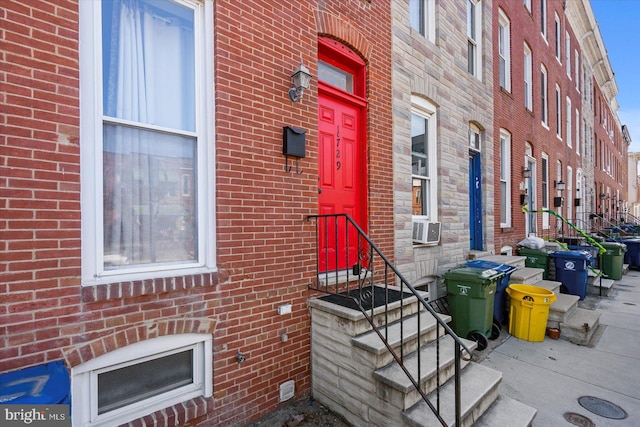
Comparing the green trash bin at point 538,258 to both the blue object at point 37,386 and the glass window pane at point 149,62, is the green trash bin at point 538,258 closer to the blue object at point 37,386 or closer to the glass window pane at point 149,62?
the glass window pane at point 149,62

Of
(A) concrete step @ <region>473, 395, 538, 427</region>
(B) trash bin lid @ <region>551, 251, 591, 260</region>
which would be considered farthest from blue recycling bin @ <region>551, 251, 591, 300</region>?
(A) concrete step @ <region>473, 395, 538, 427</region>

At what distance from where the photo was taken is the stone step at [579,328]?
453 centimetres

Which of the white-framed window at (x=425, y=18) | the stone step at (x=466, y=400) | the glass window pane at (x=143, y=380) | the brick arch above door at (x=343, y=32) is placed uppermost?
the white-framed window at (x=425, y=18)

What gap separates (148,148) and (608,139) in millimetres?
30681

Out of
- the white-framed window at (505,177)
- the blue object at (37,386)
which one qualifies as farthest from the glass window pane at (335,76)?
the white-framed window at (505,177)

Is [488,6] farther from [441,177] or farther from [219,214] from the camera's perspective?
[219,214]

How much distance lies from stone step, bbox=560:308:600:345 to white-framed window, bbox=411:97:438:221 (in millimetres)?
2426

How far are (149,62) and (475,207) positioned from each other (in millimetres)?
6700

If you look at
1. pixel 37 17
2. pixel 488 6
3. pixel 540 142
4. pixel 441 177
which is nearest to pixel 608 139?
pixel 540 142

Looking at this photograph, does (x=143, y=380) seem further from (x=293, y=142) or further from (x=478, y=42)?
(x=478, y=42)

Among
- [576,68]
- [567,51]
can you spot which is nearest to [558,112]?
[567,51]

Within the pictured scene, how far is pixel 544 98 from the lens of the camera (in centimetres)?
1100

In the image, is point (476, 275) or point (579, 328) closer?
point (476, 275)

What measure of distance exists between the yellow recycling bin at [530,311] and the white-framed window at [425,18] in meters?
4.38
